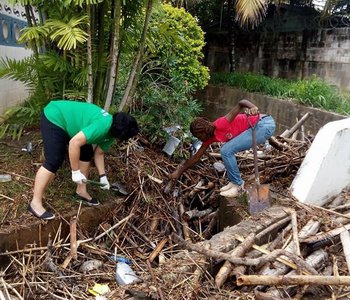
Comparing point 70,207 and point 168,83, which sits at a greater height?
point 168,83

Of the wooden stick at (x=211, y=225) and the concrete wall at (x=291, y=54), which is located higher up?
the concrete wall at (x=291, y=54)

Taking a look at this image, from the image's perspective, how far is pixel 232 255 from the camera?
132 inches

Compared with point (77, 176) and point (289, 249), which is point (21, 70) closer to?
point (77, 176)

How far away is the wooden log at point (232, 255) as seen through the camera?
3.21 metres

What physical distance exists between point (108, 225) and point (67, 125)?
4.04 feet

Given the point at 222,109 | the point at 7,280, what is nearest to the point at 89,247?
the point at 7,280

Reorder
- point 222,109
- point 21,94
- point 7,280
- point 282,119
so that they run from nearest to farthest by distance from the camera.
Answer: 1. point 7,280
2. point 21,94
3. point 282,119
4. point 222,109

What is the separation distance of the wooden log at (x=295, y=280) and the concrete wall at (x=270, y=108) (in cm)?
542

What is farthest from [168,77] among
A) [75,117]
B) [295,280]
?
[295,280]

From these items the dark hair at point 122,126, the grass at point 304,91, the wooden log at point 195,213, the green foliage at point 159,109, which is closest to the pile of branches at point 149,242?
the wooden log at point 195,213

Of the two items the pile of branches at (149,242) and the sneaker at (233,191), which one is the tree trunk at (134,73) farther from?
the sneaker at (233,191)

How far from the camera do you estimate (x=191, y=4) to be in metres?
12.4

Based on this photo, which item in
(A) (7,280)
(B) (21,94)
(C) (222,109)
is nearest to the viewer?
(A) (7,280)

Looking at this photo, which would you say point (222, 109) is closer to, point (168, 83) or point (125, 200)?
point (168, 83)
